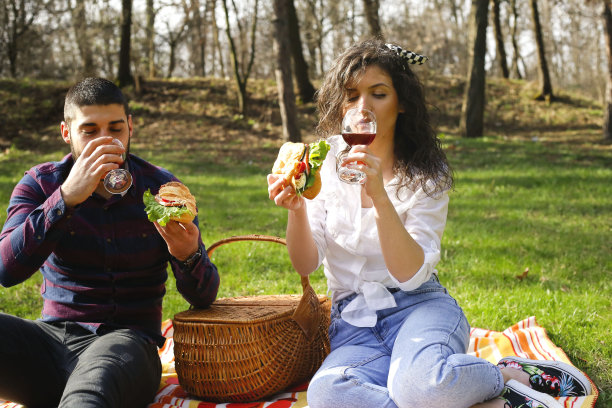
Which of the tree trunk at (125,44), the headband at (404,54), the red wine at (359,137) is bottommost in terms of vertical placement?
the red wine at (359,137)

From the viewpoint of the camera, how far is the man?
8.76 feet

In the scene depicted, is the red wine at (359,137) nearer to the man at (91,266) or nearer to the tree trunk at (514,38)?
the man at (91,266)

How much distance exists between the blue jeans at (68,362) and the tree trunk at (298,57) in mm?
11975

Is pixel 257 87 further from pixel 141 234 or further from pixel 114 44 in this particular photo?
pixel 141 234

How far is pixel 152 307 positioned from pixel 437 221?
1651 millimetres

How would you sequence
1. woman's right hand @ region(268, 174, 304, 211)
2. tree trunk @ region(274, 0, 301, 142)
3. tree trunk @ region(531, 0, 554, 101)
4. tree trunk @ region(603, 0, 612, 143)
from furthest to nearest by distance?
tree trunk @ region(531, 0, 554, 101) < tree trunk @ region(603, 0, 612, 143) < tree trunk @ region(274, 0, 301, 142) < woman's right hand @ region(268, 174, 304, 211)

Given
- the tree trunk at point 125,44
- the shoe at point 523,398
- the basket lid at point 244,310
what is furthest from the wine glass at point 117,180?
the tree trunk at point 125,44

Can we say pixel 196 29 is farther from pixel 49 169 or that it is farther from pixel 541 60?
pixel 49 169

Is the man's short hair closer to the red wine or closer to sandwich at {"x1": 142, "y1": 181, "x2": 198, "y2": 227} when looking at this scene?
sandwich at {"x1": 142, "y1": 181, "x2": 198, "y2": 227}

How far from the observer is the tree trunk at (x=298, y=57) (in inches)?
568

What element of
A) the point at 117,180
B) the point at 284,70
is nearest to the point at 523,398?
the point at 117,180

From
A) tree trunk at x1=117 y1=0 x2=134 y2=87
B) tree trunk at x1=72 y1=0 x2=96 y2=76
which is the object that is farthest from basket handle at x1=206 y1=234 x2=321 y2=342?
tree trunk at x1=72 y1=0 x2=96 y2=76

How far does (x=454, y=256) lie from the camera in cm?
575

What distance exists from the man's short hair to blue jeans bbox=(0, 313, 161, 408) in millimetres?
1132
